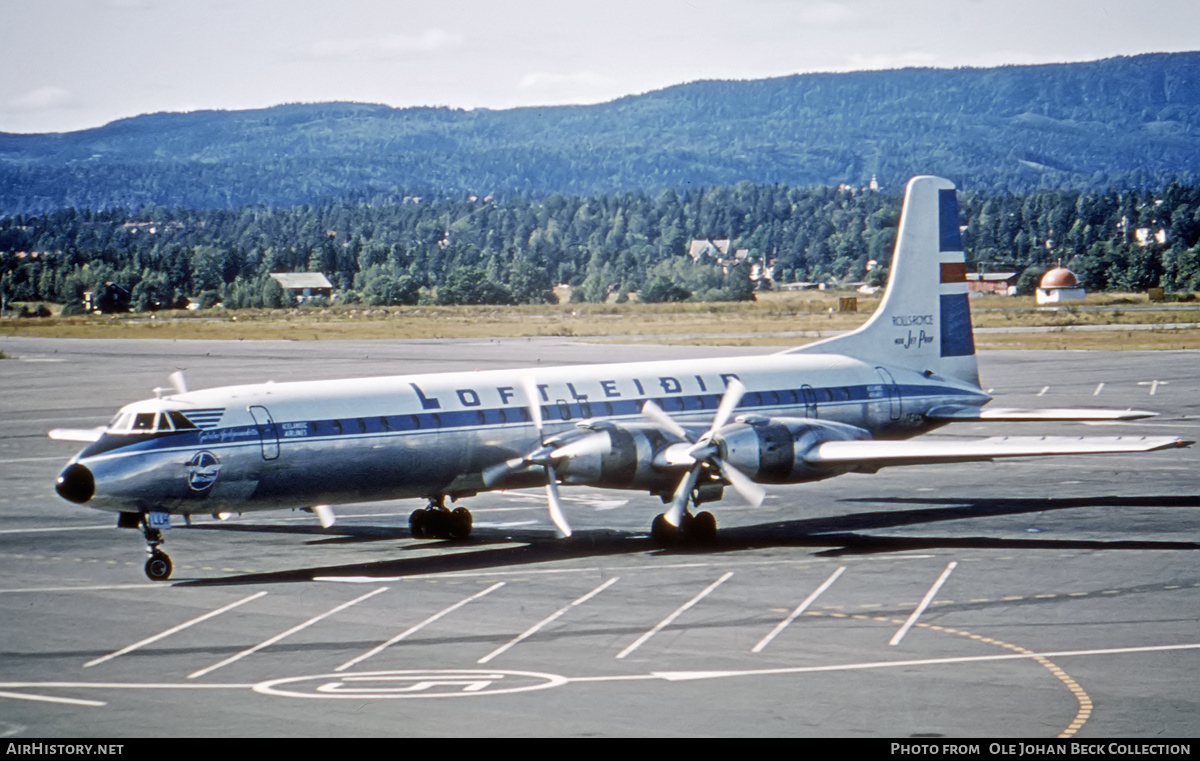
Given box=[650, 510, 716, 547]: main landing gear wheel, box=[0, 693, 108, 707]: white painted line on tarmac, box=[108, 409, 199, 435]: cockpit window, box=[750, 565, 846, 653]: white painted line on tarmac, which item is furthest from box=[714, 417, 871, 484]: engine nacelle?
box=[0, 693, 108, 707]: white painted line on tarmac

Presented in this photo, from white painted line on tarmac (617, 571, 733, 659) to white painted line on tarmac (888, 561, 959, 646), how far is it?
373 cm

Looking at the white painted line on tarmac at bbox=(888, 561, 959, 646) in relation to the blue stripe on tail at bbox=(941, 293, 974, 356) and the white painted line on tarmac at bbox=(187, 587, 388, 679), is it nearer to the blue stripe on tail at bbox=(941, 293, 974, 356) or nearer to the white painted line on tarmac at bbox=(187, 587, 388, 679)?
the white painted line on tarmac at bbox=(187, 587, 388, 679)

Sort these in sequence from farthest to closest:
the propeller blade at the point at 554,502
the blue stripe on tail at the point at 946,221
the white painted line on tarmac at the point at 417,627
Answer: the blue stripe on tail at the point at 946,221, the propeller blade at the point at 554,502, the white painted line on tarmac at the point at 417,627

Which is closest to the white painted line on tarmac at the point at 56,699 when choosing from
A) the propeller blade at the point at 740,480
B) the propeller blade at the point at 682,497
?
the propeller blade at the point at 682,497

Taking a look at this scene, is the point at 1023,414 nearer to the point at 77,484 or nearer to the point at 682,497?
the point at 682,497

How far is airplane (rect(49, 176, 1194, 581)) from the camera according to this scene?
1094 inches

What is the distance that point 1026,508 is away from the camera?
1421 inches

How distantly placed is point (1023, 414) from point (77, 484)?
2218cm

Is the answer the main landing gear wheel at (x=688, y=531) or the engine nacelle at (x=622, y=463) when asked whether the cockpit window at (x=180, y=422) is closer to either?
the engine nacelle at (x=622, y=463)

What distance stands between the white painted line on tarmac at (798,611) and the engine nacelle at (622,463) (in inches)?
196

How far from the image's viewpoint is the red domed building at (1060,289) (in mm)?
193875

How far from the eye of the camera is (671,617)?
23.8 m

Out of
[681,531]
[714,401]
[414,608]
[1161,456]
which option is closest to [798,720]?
[414,608]

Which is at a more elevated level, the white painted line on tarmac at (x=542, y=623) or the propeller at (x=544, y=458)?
the propeller at (x=544, y=458)
